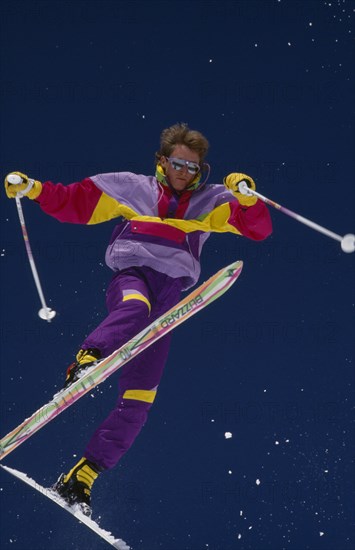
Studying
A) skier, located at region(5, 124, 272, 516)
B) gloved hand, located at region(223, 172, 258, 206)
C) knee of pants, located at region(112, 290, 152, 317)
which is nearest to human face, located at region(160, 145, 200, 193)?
skier, located at region(5, 124, 272, 516)

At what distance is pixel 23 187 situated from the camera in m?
2.93

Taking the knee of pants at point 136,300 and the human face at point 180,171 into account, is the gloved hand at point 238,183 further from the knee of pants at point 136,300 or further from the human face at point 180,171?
the knee of pants at point 136,300

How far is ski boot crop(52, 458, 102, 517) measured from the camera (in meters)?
2.93

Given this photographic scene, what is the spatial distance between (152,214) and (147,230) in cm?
8

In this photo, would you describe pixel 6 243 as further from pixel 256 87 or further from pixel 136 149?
pixel 256 87

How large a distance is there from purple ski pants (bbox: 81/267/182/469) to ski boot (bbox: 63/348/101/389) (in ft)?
0.10

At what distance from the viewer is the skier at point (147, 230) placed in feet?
9.84

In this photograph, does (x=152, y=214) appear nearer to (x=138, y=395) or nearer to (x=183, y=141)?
(x=183, y=141)

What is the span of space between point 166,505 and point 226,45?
203 cm

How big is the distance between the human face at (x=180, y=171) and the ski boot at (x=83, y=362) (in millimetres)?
637

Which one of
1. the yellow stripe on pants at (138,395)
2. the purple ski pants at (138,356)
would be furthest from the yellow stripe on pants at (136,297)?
the yellow stripe on pants at (138,395)

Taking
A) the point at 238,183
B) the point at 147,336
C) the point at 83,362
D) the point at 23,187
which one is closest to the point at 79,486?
the point at 83,362

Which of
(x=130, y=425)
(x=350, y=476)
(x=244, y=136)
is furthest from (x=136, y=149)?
(x=350, y=476)

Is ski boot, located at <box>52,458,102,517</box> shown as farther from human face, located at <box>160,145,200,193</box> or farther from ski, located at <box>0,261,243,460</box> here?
human face, located at <box>160,145,200,193</box>
